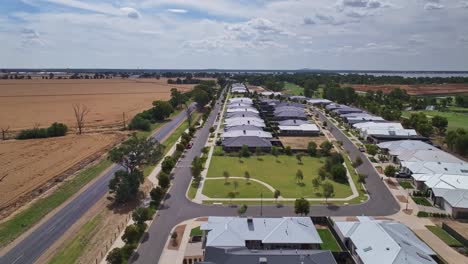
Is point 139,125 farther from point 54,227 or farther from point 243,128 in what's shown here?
point 54,227

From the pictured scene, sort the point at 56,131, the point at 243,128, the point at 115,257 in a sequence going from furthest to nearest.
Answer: the point at 56,131
the point at 243,128
the point at 115,257

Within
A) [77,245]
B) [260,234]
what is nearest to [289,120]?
[260,234]

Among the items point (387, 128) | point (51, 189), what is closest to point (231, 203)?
point (51, 189)

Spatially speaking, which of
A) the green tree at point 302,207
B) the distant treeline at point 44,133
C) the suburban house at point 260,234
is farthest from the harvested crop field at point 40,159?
the green tree at point 302,207

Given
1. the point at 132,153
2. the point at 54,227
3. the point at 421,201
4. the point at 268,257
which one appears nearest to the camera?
the point at 268,257

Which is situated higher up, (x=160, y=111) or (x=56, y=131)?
(x=160, y=111)

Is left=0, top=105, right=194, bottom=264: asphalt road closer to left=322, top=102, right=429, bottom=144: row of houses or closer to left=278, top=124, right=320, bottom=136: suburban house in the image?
left=278, top=124, right=320, bottom=136: suburban house

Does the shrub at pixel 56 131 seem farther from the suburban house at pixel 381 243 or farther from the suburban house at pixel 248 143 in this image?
the suburban house at pixel 381 243
